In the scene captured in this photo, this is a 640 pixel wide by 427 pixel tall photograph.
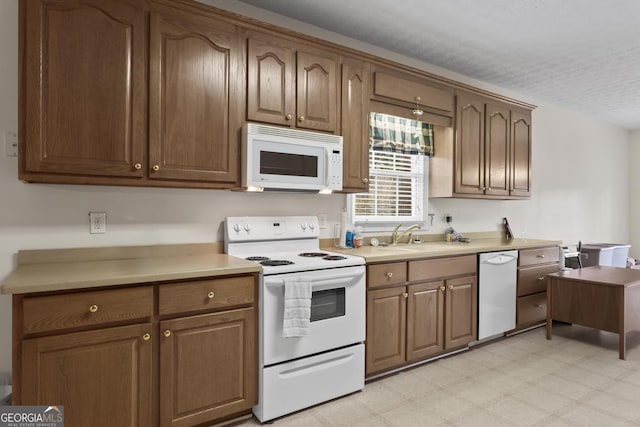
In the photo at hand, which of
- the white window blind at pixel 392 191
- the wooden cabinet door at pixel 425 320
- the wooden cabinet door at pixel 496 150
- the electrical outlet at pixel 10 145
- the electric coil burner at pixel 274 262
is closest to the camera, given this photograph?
the electrical outlet at pixel 10 145

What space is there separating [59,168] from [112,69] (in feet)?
1.88

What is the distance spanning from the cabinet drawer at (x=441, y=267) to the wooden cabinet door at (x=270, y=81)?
1387mm

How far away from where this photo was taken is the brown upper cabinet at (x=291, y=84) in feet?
7.89

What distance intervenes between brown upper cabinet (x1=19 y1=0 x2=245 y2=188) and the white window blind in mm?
1462

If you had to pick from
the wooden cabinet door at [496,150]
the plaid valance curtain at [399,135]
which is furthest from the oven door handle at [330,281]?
the wooden cabinet door at [496,150]

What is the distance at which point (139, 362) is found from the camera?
1795 mm

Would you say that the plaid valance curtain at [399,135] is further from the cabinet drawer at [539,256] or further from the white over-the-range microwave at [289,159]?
the cabinet drawer at [539,256]

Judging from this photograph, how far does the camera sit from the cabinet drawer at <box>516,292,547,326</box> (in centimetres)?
361

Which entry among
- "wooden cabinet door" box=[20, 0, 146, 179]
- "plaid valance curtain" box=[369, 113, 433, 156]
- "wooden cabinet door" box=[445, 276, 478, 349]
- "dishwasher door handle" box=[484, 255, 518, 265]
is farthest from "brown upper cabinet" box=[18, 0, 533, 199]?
"dishwasher door handle" box=[484, 255, 518, 265]

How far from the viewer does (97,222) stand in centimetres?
223

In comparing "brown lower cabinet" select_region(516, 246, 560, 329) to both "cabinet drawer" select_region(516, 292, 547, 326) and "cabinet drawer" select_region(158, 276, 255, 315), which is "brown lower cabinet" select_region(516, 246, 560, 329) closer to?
"cabinet drawer" select_region(516, 292, 547, 326)

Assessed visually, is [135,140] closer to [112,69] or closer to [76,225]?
[112,69]

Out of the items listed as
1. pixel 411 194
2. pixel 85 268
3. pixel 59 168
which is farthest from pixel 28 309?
pixel 411 194

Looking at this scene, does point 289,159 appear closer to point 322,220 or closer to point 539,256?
point 322,220
